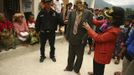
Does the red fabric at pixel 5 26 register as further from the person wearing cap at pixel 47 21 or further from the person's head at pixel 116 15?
the person's head at pixel 116 15

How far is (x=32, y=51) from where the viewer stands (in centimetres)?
527

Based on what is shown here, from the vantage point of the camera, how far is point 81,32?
3832mm

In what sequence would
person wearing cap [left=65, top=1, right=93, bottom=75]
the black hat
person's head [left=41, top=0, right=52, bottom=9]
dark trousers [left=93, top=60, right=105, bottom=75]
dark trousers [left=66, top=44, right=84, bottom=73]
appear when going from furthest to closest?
1. person's head [left=41, top=0, right=52, bottom=9]
2. dark trousers [left=66, top=44, right=84, bottom=73]
3. person wearing cap [left=65, top=1, right=93, bottom=75]
4. dark trousers [left=93, top=60, right=105, bottom=75]
5. the black hat

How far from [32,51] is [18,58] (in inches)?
20.8

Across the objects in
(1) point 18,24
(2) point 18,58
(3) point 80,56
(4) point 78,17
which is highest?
(4) point 78,17

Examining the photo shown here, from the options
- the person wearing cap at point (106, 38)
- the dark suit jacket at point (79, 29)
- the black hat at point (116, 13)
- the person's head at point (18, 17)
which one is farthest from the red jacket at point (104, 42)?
the person's head at point (18, 17)

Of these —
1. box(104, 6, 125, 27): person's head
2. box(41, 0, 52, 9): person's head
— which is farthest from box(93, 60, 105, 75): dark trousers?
box(41, 0, 52, 9): person's head

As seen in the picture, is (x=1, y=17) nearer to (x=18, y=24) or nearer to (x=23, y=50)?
(x=18, y=24)

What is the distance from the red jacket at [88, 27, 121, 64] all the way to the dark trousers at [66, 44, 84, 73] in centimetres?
94

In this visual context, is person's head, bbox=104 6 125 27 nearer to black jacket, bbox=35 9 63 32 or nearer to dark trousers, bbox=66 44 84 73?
dark trousers, bbox=66 44 84 73

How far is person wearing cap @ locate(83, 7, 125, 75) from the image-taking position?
2.74 m

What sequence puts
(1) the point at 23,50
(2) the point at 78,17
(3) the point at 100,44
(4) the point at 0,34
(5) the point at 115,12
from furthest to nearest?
(1) the point at 23,50
(4) the point at 0,34
(2) the point at 78,17
(3) the point at 100,44
(5) the point at 115,12

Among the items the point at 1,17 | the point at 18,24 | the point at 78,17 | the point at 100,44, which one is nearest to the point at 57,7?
the point at 18,24

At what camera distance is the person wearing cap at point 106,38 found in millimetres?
2740
